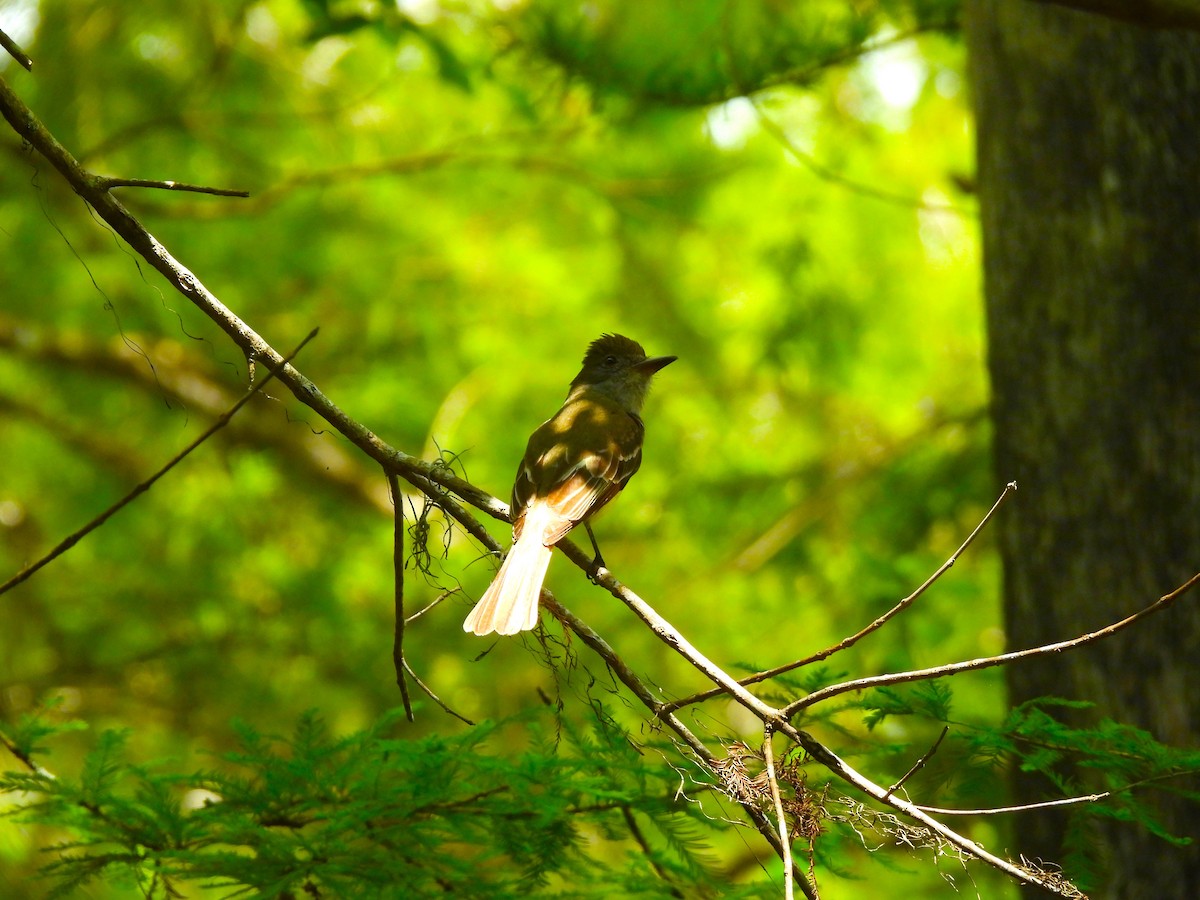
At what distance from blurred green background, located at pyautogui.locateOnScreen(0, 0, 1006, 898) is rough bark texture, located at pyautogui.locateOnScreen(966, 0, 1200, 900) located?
126 cm

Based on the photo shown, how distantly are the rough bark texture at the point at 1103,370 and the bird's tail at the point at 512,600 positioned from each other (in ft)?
7.25

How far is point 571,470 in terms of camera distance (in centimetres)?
400

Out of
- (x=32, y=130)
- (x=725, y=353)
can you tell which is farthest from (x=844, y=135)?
(x=32, y=130)

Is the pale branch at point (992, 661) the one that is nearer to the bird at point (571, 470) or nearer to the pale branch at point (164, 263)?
the bird at point (571, 470)

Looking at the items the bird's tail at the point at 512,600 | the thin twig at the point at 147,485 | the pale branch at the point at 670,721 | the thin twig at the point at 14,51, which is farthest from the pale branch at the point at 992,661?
the thin twig at the point at 14,51

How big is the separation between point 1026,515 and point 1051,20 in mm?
1938

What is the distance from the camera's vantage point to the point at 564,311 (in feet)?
31.8

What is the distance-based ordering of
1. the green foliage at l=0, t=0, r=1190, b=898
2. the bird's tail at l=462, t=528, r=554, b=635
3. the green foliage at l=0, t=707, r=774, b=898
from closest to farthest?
the green foliage at l=0, t=707, r=774, b=898 < the bird's tail at l=462, t=528, r=554, b=635 < the green foliage at l=0, t=0, r=1190, b=898

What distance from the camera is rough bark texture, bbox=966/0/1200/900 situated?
13.3 ft

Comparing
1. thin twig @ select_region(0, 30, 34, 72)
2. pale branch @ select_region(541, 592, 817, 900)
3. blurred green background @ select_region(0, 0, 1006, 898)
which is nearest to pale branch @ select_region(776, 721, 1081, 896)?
pale branch @ select_region(541, 592, 817, 900)

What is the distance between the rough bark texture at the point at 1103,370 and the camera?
4039 millimetres

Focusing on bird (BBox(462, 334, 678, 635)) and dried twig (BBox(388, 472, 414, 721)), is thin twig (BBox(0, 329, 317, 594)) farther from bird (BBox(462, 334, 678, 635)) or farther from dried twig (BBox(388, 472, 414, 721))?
bird (BBox(462, 334, 678, 635))

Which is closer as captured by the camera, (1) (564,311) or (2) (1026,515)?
(2) (1026,515)

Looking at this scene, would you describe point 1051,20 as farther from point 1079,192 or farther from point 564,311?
point 564,311
